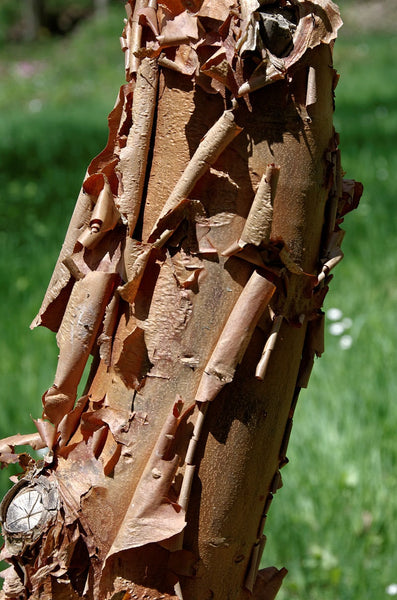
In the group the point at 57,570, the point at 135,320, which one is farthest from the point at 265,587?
the point at 135,320

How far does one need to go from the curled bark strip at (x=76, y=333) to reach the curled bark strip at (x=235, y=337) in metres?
0.14

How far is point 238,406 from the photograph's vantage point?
2.28 ft

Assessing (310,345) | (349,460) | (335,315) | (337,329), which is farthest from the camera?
(335,315)

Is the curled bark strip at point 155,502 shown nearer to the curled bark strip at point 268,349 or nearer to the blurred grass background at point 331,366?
the curled bark strip at point 268,349

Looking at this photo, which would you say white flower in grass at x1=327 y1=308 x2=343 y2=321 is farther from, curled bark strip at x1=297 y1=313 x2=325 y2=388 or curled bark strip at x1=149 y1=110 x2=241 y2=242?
curled bark strip at x1=149 y1=110 x2=241 y2=242

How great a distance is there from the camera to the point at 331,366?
2.43 metres

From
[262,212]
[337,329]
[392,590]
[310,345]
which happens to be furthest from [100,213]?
[337,329]

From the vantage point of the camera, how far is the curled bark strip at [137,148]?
2.31 feet

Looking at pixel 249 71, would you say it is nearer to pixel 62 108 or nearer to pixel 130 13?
pixel 130 13

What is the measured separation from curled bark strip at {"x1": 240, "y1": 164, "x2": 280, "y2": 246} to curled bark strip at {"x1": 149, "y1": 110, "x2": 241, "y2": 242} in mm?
51

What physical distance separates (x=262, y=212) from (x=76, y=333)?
0.81 feet

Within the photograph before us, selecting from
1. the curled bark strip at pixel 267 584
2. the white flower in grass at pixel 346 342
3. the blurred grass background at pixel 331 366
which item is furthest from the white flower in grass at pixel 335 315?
the curled bark strip at pixel 267 584

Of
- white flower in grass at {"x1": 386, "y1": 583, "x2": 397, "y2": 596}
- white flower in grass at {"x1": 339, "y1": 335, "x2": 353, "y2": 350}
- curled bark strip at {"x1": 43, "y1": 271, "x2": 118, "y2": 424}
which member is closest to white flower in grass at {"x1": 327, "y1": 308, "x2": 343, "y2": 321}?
white flower in grass at {"x1": 339, "y1": 335, "x2": 353, "y2": 350}

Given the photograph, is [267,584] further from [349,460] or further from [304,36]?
[349,460]
